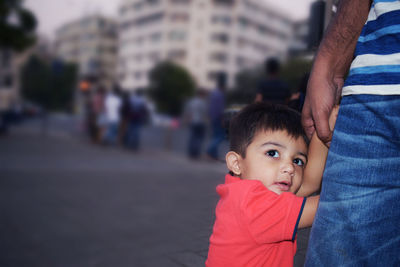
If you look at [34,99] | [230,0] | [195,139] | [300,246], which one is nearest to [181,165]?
[195,139]

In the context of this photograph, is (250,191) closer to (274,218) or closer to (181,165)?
(274,218)

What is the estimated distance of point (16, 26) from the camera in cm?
1462

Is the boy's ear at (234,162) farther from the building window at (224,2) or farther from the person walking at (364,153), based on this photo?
the building window at (224,2)

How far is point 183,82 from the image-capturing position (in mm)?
52188

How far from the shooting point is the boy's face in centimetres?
148

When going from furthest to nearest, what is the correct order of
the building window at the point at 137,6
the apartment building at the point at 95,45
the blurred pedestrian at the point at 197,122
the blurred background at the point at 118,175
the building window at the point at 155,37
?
the apartment building at the point at 95,45
the building window at the point at 137,6
the building window at the point at 155,37
the blurred pedestrian at the point at 197,122
the blurred background at the point at 118,175

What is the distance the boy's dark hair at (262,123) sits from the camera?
5.04 ft

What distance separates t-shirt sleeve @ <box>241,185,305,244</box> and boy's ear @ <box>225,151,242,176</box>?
243 millimetres

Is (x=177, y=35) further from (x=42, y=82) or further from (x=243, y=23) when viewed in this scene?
(x=42, y=82)

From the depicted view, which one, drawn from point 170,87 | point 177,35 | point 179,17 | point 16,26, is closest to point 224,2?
point 179,17

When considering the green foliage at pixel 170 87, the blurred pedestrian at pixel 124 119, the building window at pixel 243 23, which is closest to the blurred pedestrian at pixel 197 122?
the blurred pedestrian at pixel 124 119

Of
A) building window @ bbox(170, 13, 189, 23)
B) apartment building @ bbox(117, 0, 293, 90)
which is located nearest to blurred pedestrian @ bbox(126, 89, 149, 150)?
apartment building @ bbox(117, 0, 293, 90)

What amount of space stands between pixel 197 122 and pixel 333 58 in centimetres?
913

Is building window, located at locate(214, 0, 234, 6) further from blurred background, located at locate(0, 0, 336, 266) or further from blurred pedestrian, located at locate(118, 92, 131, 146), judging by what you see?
blurred pedestrian, located at locate(118, 92, 131, 146)
